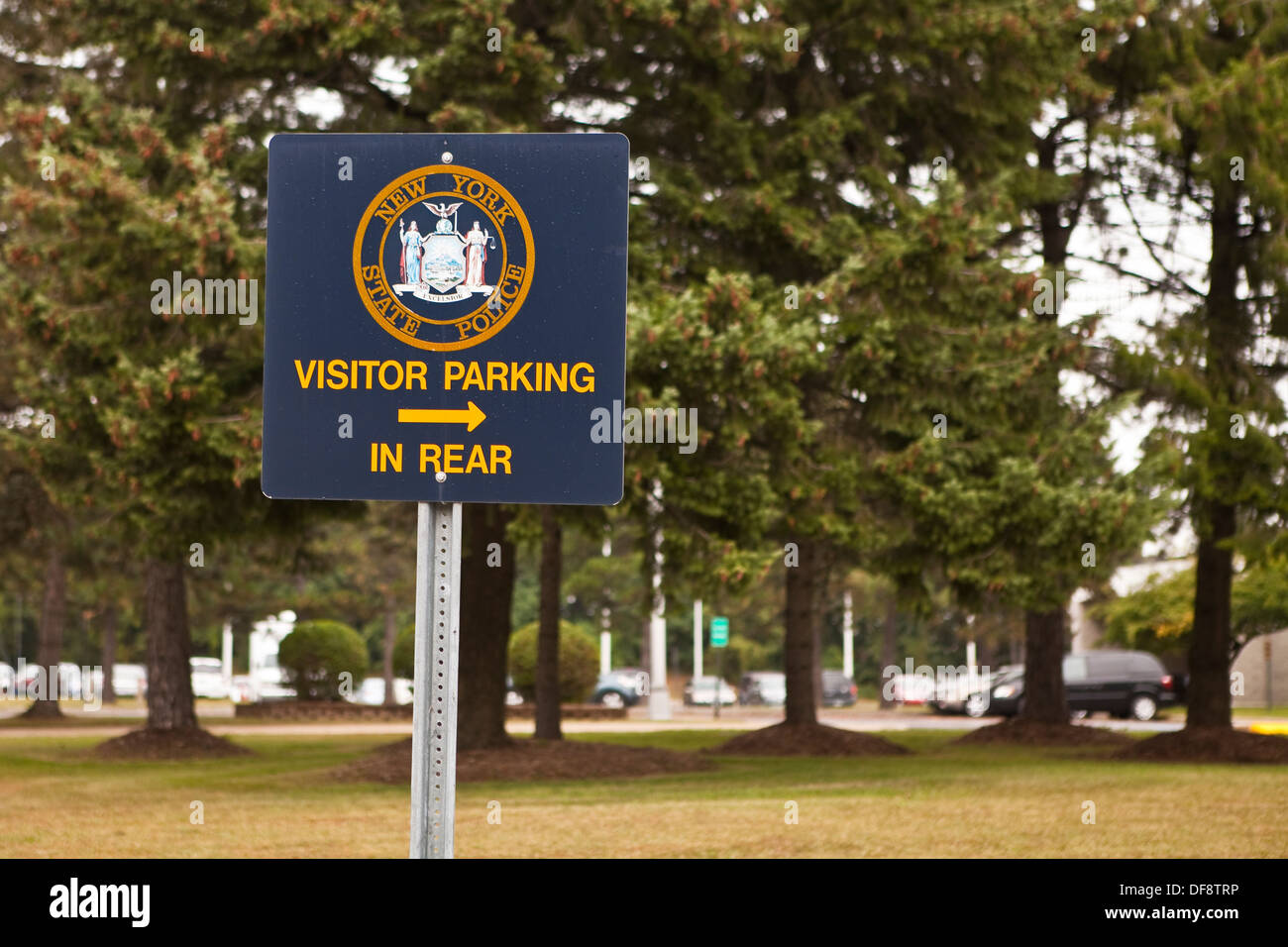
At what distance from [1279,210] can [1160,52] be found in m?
3.75

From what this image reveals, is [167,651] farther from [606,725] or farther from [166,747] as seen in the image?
[606,725]

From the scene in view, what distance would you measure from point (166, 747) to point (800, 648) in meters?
9.92

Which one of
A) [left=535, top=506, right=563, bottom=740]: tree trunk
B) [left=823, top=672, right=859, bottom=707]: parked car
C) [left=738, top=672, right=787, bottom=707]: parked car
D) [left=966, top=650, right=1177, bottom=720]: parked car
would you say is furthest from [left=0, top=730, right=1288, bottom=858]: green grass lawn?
[left=738, top=672, right=787, bottom=707]: parked car

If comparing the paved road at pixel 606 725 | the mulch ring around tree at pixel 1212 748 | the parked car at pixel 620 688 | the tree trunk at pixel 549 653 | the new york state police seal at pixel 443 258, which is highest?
the new york state police seal at pixel 443 258

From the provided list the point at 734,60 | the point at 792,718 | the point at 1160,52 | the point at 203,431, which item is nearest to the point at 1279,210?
the point at 1160,52

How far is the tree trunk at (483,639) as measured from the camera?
1850cm

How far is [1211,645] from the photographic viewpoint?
68.2ft

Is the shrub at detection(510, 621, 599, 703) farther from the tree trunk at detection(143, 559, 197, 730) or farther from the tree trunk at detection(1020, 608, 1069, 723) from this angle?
the tree trunk at detection(143, 559, 197, 730)

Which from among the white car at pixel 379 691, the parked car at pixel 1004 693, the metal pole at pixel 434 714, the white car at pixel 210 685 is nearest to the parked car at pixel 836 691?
the parked car at pixel 1004 693

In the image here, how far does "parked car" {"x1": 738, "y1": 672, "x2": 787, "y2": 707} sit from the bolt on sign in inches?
2034

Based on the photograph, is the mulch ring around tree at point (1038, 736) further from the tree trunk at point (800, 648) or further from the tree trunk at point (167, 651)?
the tree trunk at point (167, 651)

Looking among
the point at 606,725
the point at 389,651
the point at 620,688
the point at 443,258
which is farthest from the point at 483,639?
the point at 620,688

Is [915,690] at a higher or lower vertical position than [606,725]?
lower

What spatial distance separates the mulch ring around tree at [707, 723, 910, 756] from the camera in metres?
22.2
